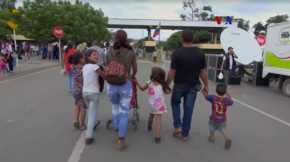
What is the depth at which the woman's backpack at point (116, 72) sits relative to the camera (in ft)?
12.0

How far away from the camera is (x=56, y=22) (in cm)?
2303

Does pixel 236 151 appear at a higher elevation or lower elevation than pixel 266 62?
lower

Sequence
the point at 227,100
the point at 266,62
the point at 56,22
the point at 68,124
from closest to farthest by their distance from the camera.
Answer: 1. the point at 227,100
2. the point at 68,124
3. the point at 266,62
4. the point at 56,22

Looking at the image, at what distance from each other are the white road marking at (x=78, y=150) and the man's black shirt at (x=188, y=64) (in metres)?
2.01

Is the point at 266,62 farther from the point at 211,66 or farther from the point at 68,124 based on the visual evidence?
the point at 68,124

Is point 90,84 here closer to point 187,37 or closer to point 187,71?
point 187,71

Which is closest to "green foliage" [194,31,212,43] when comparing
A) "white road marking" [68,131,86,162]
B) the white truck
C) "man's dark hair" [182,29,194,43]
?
the white truck

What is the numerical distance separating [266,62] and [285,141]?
7.09 meters

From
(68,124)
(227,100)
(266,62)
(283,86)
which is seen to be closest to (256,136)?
(227,100)

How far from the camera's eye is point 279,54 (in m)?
9.89

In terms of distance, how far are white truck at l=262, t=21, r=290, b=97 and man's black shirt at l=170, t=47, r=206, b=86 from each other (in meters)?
7.00

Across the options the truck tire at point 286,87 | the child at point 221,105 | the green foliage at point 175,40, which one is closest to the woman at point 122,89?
the child at point 221,105

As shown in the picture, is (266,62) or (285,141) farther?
(266,62)

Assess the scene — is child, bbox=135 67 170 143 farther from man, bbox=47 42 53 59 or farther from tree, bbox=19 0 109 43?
man, bbox=47 42 53 59
